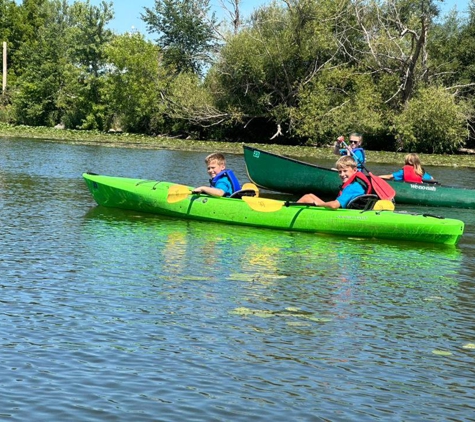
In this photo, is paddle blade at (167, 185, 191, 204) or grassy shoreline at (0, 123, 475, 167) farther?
grassy shoreline at (0, 123, 475, 167)

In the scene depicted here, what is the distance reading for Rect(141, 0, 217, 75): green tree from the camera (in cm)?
5575

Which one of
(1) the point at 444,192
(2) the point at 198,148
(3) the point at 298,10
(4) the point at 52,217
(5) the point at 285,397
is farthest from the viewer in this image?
(3) the point at 298,10

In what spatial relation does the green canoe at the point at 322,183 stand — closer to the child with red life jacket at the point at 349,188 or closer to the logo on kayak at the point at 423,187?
the logo on kayak at the point at 423,187

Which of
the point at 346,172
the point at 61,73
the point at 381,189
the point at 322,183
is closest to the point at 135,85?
the point at 61,73

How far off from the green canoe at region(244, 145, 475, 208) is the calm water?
4.91 meters

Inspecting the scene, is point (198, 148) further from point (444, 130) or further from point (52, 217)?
point (52, 217)

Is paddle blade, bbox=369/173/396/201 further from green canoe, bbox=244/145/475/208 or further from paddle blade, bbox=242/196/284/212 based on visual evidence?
green canoe, bbox=244/145/475/208

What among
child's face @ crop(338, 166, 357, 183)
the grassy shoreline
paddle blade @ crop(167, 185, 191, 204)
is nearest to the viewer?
child's face @ crop(338, 166, 357, 183)

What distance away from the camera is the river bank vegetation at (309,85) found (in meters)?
38.9

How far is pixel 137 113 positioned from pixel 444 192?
1128 inches

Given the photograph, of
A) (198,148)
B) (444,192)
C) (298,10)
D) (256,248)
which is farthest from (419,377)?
(298,10)

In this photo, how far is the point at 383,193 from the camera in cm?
1356

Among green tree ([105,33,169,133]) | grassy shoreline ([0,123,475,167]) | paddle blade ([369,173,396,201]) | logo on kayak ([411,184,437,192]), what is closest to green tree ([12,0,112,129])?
green tree ([105,33,169,133])

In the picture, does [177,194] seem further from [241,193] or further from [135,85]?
[135,85]
